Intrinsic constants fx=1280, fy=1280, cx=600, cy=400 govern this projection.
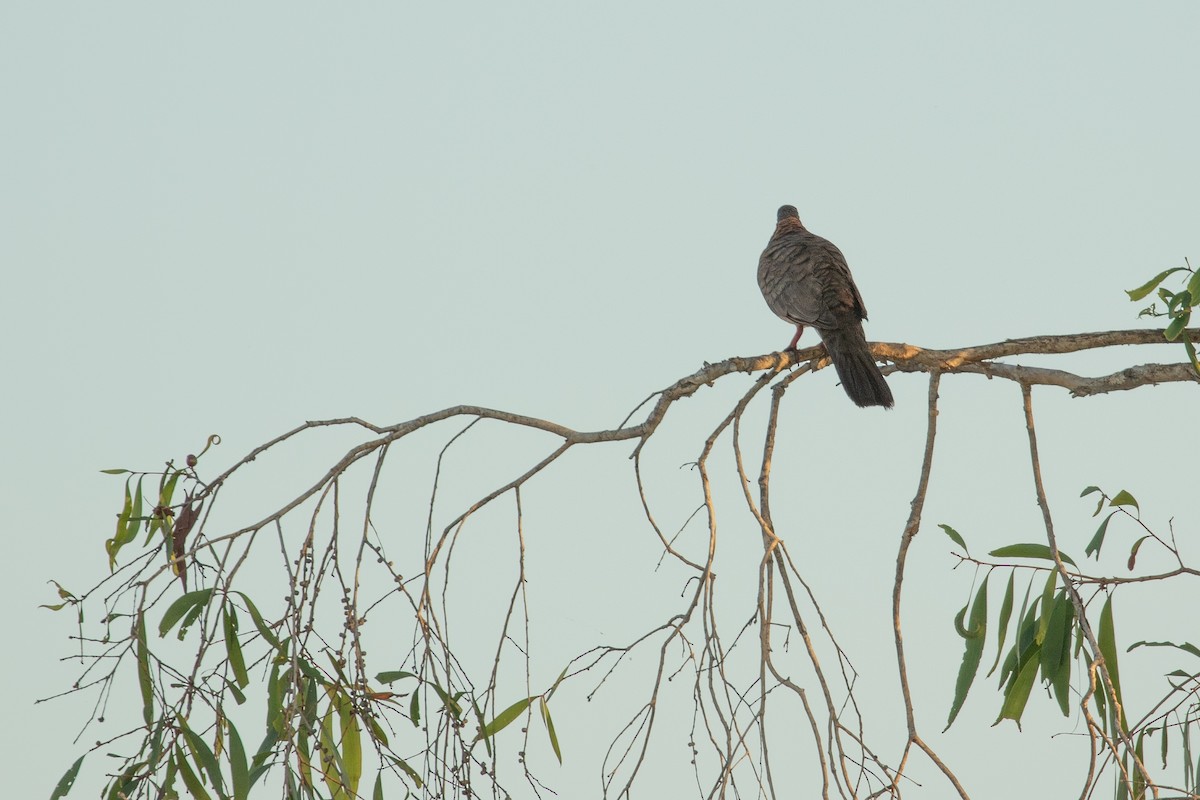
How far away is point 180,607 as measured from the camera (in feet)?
8.21

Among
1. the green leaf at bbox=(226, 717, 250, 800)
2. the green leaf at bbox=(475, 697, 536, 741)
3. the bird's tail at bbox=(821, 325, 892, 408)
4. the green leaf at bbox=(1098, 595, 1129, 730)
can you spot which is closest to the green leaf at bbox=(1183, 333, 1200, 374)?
the green leaf at bbox=(1098, 595, 1129, 730)

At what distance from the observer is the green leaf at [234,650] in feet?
8.21

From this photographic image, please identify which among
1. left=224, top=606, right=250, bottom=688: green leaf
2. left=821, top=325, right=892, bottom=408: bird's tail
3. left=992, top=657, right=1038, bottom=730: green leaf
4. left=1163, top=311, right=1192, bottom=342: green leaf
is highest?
left=821, top=325, right=892, bottom=408: bird's tail

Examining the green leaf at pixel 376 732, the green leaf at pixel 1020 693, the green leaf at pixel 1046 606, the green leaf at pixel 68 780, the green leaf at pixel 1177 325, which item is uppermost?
the green leaf at pixel 1177 325

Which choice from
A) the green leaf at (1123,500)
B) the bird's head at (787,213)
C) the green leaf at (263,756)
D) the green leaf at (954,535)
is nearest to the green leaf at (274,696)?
the green leaf at (263,756)

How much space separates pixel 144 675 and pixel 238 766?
0.88 feet

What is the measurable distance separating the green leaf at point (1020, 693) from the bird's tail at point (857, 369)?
93 cm

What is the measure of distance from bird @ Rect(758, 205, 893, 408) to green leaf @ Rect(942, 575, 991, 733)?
78 cm

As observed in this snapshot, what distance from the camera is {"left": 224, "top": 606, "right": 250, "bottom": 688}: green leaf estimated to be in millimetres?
2504

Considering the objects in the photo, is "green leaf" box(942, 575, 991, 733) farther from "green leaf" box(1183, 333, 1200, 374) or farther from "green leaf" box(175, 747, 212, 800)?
"green leaf" box(175, 747, 212, 800)

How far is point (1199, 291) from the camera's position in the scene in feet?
8.48

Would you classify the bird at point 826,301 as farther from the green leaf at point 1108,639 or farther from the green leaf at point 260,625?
the green leaf at point 260,625

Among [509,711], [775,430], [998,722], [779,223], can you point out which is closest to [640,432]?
[775,430]

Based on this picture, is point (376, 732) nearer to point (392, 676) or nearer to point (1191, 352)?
point (392, 676)
